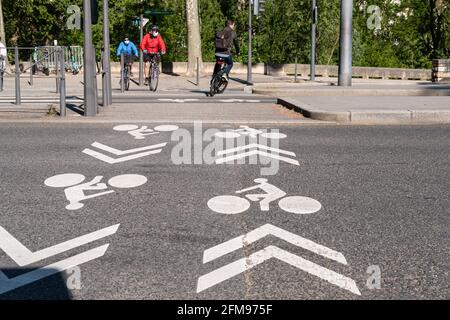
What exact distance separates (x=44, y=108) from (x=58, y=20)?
30699 millimetres

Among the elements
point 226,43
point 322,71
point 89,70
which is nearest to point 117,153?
point 89,70

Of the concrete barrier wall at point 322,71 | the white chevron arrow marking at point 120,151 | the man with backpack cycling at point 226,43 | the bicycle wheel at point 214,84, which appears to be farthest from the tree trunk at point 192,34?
the white chevron arrow marking at point 120,151

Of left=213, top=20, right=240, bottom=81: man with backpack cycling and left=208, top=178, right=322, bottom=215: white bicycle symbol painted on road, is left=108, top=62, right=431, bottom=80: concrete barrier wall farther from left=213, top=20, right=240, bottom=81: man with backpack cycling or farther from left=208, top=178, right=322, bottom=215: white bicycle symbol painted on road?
left=208, top=178, right=322, bottom=215: white bicycle symbol painted on road

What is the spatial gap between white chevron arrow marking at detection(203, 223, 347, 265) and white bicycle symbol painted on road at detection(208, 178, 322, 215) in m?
0.49

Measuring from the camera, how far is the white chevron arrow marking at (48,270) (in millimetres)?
3250

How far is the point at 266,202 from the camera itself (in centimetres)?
499

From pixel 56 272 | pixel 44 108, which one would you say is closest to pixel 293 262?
pixel 56 272

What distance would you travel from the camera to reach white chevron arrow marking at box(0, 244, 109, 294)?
3250mm

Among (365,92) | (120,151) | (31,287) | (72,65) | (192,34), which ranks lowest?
(31,287)

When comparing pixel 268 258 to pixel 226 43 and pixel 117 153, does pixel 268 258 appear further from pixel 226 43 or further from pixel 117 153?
pixel 226 43

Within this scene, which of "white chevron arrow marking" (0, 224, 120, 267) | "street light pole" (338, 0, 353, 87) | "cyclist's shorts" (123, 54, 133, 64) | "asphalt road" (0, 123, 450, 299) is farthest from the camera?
"cyclist's shorts" (123, 54, 133, 64)

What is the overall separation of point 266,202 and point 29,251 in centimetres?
203

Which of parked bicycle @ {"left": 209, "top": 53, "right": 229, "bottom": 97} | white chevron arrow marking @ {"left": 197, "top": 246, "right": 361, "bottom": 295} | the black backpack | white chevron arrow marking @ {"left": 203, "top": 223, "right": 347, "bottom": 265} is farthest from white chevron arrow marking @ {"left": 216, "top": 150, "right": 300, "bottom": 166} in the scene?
the black backpack
